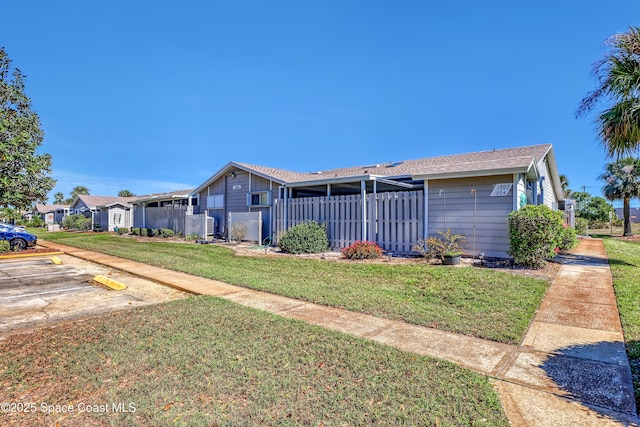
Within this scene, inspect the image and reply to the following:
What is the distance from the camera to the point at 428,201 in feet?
36.3

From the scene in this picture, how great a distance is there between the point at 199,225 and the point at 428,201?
14.0 metres

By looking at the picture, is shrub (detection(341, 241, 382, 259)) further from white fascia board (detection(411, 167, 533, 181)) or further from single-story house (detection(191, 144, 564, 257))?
white fascia board (detection(411, 167, 533, 181))

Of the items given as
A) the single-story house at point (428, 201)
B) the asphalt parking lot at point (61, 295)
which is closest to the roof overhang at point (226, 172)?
the single-story house at point (428, 201)

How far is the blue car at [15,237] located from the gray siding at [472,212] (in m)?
18.5

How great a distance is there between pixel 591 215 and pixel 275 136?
1283 inches

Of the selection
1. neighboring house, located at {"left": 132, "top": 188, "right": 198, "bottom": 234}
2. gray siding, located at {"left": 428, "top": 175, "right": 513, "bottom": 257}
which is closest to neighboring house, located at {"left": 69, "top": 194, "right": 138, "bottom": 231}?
neighboring house, located at {"left": 132, "top": 188, "right": 198, "bottom": 234}

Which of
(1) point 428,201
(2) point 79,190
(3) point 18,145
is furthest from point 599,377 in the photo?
(2) point 79,190

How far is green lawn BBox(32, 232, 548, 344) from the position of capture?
4682 millimetres

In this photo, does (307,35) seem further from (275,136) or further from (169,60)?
(275,136)

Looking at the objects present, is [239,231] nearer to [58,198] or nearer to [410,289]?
[410,289]

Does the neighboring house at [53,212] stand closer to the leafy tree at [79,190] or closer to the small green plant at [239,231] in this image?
the leafy tree at [79,190]

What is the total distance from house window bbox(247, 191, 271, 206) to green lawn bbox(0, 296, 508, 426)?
13111mm

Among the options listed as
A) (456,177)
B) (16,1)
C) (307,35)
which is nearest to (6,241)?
(16,1)

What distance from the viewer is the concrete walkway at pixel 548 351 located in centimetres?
250
